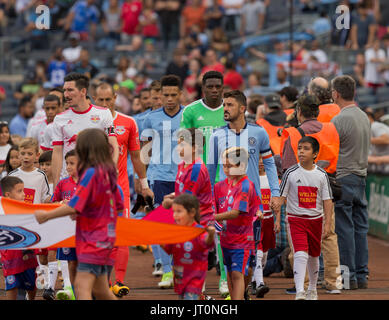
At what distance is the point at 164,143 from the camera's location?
11.9 metres

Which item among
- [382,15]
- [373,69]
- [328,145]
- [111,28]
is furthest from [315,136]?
[111,28]

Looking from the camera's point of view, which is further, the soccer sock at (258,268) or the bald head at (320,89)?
the bald head at (320,89)

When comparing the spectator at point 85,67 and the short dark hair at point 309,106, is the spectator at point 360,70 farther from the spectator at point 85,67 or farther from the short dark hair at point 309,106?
the short dark hair at point 309,106

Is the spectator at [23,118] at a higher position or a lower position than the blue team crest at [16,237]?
higher

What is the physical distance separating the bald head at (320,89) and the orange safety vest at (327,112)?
0.12 m

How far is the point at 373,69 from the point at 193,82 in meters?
5.00

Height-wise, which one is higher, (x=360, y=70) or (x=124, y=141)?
(x=360, y=70)

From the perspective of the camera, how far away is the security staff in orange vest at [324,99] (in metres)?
11.8

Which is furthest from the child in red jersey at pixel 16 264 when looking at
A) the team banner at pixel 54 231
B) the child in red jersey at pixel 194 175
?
the child in red jersey at pixel 194 175

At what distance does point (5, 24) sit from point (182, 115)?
18628 mm

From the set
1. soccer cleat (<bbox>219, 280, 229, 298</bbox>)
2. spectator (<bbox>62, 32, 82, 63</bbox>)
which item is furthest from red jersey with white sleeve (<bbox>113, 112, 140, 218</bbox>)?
spectator (<bbox>62, 32, 82, 63</bbox>)

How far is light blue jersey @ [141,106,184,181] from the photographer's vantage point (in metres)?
11.7

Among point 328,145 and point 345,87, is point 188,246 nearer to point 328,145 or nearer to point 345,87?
point 328,145

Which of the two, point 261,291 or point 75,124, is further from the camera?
point 261,291
